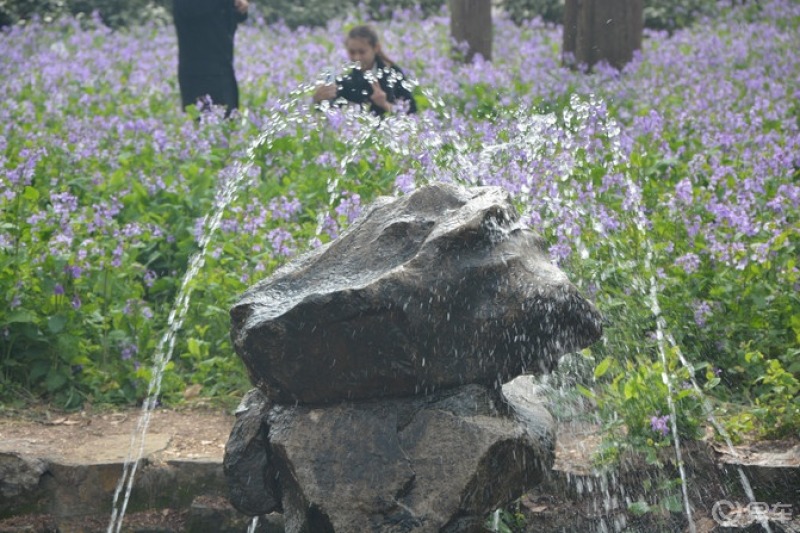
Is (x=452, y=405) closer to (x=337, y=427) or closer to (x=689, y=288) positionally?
(x=337, y=427)

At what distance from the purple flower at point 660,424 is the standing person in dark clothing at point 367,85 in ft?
16.1

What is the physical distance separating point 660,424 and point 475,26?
29.7 feet

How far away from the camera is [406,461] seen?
12.9ft

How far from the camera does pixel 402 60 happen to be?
12.8 m

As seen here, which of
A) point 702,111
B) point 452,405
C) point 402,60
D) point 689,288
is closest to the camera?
point 452,405

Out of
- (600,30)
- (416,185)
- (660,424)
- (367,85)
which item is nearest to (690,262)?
(660,424)

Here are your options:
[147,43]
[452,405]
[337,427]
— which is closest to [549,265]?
[452,405]

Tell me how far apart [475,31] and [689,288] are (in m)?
7.64

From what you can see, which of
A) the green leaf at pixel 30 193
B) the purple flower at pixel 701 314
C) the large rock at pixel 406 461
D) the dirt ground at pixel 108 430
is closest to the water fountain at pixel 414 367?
the large rock at pixel 406 461

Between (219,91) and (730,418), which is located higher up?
(219,91)

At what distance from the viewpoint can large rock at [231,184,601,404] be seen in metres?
3.90

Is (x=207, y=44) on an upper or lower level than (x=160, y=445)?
upper

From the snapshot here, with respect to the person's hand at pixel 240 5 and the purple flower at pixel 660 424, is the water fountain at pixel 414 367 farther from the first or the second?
the person's hand at pixel 240 5

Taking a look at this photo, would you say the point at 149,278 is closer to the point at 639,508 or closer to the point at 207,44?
the point at 639,508
